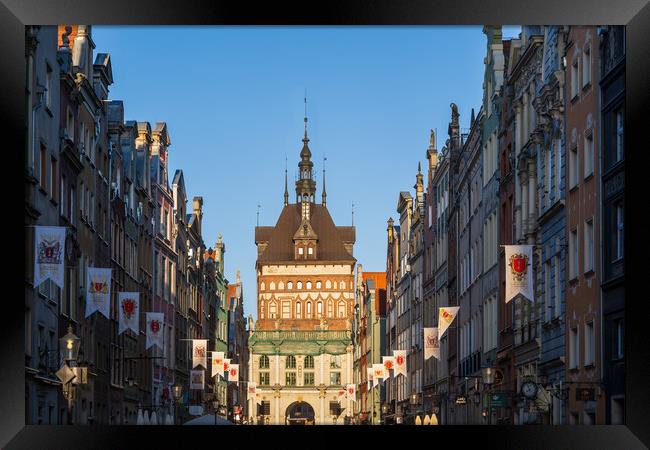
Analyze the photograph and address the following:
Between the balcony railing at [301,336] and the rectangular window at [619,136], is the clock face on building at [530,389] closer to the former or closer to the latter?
the rectangular window at [619,136]

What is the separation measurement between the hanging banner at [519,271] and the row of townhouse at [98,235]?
13.5m

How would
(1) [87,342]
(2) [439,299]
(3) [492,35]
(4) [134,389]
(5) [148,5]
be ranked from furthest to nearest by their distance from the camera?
(2) [439,299]
(4) [134,389]
(3) [492,35]
(1) [87,342]
(5) [148,5]

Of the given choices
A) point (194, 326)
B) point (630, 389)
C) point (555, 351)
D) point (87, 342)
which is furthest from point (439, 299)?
point (630, 389)

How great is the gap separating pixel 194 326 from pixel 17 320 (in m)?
74.5

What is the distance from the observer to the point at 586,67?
42.3 m

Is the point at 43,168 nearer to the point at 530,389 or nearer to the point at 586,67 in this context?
the point at 530,389

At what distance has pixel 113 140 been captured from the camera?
6575 cm

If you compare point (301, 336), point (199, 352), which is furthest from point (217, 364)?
point (301, 336)

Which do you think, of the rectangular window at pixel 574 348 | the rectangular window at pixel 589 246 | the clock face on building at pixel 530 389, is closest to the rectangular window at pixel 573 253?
the rectangular window at pixel 589 246

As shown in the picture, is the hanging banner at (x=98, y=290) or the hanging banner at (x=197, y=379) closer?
the hanging banner at (x=98, y=290)

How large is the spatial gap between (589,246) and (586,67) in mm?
4970

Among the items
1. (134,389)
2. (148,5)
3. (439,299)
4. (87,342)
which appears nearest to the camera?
(148,5)

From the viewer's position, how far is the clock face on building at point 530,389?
43938mm

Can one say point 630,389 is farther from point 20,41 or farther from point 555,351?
point 555,351
